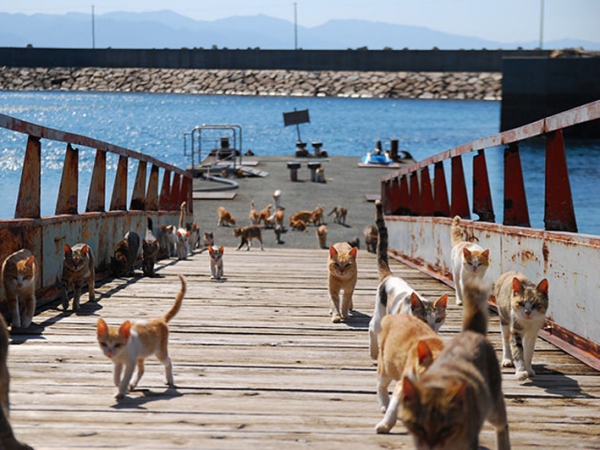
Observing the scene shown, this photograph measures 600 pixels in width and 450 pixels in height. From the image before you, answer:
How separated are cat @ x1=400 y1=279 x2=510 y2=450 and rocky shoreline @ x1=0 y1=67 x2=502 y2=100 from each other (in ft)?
356

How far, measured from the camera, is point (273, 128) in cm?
7425

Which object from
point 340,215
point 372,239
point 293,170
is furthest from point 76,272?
point 293,170

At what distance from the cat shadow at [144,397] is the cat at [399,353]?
1124mm

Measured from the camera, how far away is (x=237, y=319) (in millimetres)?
7207

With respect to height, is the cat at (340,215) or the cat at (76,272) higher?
the cat at (76,272)

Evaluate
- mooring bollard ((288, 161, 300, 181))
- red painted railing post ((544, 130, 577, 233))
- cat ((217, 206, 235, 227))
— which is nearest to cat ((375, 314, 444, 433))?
red painted railing post ((544, 130, 577, 233))

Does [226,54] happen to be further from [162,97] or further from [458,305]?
[458,305]

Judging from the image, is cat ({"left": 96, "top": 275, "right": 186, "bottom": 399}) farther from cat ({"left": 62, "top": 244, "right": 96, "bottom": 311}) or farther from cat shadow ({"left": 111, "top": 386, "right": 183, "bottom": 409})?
cat ({"left": 62, "top": 244, "right": 96, "bottom": 311})

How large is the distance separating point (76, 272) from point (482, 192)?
14.1 ft

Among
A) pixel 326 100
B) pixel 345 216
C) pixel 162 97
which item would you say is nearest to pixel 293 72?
pixel 326 100

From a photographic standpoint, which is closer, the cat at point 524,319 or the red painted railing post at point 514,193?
the cat at point 524,319

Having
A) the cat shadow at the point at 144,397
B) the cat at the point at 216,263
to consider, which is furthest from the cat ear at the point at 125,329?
the cat at the point at 216,263

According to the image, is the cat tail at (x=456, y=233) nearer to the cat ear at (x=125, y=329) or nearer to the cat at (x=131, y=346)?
the cat at (x=131, y=346)

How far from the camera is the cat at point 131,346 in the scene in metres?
4.84
